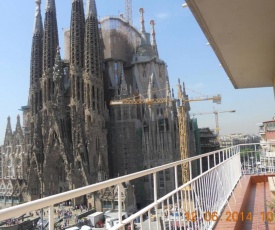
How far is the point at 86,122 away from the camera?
2967 centimetres

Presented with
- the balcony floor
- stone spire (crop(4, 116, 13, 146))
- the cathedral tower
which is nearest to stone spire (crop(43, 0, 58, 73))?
the cathedral tower

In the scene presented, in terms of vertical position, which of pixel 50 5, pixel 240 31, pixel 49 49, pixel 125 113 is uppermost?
pixel 50 5

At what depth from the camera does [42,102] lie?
34.4 metres

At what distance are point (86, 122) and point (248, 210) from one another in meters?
26.5

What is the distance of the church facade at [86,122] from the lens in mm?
29531

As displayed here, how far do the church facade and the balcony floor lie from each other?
22732 mm

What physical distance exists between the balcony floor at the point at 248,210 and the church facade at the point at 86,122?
22.7 meters

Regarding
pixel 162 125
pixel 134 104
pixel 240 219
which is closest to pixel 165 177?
pixel 162 125

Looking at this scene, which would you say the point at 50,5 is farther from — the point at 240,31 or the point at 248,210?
the point at 240,31

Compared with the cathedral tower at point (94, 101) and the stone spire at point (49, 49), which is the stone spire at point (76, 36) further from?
the stone spire at point (49, 49)

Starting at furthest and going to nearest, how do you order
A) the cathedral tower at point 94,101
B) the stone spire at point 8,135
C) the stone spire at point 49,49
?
the stone spire at point 8,135
the stone spire at point 49,49
the cathedral tower at point 94,101

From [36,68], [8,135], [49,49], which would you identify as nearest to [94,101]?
[49,49]
